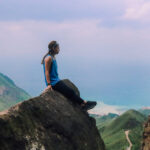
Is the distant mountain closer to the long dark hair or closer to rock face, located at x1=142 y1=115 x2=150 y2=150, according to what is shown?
rock face, located at x1=142 y1=115 x2=150 y2=150

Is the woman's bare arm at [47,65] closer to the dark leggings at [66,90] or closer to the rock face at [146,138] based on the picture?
the dark leggings at [66,90]

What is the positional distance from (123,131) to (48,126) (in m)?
134

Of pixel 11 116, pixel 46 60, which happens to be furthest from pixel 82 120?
pixel 11 116

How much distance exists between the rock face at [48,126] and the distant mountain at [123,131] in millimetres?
91289

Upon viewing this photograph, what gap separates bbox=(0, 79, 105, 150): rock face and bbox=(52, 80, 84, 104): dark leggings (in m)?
0.26

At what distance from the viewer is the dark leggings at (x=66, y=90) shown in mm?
18530

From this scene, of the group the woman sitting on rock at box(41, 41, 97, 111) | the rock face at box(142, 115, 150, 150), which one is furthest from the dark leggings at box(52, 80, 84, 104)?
the rock face at box(142, 115, 150, 150)

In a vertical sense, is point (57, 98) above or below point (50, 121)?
above

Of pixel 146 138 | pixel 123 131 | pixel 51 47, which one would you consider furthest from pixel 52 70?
pixel 123 131

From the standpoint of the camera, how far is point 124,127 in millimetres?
155000

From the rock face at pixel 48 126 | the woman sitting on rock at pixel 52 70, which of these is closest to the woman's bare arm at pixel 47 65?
the woman sitting on rock at pixel 52 70

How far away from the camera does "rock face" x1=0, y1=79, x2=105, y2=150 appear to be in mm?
13305

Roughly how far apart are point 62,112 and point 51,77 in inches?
89.1

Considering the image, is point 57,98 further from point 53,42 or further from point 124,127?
point 124,127
